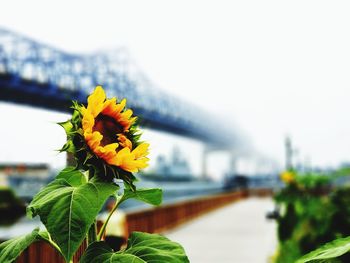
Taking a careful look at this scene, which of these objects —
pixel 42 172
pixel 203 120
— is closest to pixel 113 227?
pixel 42 172

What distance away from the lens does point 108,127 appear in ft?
5.27

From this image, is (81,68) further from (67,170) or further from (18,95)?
(67,170)

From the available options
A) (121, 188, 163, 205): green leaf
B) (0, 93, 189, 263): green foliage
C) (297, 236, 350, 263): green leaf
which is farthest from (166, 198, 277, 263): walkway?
(297, 236, 350, 263): green leaf

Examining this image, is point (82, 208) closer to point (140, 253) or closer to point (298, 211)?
point (140, 253)

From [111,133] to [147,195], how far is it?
259mm

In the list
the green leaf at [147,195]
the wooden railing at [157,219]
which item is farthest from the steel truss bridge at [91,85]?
the green leaf at [147,195]

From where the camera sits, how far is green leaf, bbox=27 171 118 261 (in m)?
1.36

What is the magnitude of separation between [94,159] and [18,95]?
54021 millimetres

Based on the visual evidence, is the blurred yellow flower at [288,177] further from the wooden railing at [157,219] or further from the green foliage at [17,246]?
the green foliage at [17,246]

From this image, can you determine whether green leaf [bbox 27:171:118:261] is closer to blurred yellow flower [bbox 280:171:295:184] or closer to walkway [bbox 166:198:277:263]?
blurred yellow flower [bbox 280:171:295:184]

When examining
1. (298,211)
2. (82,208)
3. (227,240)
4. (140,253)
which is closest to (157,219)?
(227,240)

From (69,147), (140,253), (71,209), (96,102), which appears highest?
(96,102)

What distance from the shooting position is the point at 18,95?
5312 centimetres

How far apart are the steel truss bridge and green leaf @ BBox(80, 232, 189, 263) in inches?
1611
